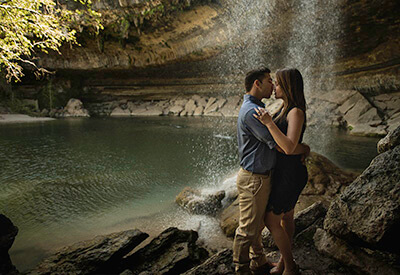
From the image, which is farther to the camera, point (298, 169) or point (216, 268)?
point (216, 268)

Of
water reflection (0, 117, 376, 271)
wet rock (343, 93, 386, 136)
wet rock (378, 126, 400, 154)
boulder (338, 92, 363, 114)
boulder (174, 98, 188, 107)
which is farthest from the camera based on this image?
boulder (174, 98, 188, 107)

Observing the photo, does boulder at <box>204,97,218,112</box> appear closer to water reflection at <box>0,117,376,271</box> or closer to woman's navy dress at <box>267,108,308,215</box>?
water reflection at <box>0,117,376,271</box>

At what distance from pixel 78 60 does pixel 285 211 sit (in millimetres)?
25548

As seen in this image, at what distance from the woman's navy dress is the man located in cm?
7

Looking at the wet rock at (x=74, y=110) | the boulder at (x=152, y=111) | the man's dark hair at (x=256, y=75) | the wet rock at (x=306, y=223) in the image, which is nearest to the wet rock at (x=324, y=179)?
the wet rock at (x=306, y=223)

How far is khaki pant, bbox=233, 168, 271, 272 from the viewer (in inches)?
76.0

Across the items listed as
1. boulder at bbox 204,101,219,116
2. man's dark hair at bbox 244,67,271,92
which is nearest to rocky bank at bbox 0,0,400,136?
boulder at bbox 204,101,219,116

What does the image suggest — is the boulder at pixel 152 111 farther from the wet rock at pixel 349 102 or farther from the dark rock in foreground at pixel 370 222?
the dark rock in foreground at pixel 370 222

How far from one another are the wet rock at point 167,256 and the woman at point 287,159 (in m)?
1.23

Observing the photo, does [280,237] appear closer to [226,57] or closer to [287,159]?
[287,159]


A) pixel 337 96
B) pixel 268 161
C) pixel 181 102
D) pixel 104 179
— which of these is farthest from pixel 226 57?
pixel 268 161

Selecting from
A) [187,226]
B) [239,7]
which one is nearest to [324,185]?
[187,226]

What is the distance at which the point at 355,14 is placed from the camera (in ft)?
40.1

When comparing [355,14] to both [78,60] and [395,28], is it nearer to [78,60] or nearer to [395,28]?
[395,28]
